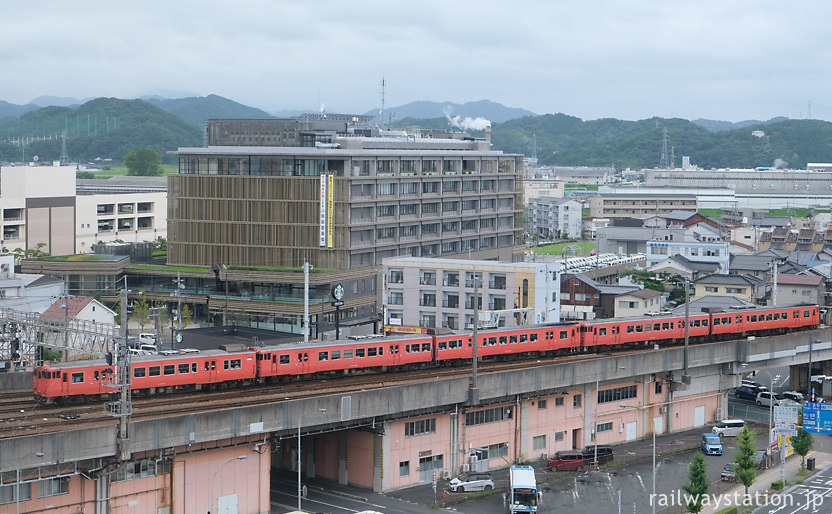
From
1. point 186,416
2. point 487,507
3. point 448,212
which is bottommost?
point 487,507

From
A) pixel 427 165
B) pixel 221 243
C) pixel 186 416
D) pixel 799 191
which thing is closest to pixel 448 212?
pixel 427 165

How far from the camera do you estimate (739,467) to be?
4122 cm

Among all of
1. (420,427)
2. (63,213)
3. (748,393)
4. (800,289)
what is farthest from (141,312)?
(800,289)

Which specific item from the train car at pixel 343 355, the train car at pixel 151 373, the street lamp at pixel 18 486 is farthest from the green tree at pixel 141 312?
the street lamp at pixel 18 486

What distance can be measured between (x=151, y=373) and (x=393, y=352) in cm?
1151

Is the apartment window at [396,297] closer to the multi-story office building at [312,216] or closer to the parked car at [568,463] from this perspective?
the multi-story office building at [312,216]

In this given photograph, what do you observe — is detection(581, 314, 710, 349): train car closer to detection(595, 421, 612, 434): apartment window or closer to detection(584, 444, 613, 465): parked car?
detection(595, 421, 612, 434): apartment window

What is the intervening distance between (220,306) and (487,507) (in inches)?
1492

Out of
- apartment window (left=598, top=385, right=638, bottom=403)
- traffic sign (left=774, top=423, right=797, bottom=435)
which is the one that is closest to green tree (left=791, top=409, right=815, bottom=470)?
traffic sign (left=774, top=423, right=797, bottom=435)

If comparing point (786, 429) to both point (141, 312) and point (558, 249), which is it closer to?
point (141, 312)

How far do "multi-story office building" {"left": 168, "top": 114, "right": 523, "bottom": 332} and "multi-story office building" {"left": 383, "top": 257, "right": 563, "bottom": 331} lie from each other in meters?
4.88

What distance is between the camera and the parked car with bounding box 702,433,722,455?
1898 inches

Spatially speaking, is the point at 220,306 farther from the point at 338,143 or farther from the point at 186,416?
the point at 186,416

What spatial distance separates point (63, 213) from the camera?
342ft
